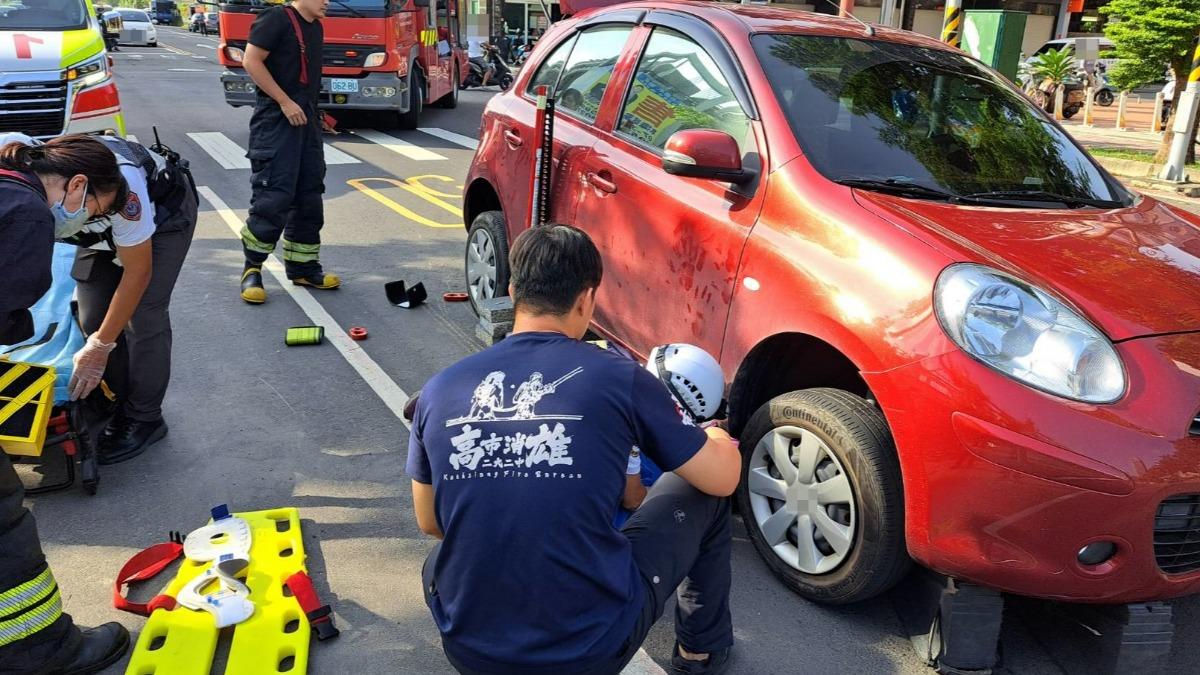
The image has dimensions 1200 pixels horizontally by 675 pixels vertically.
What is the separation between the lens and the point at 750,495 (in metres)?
3.09

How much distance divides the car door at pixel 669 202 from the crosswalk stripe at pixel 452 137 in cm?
923

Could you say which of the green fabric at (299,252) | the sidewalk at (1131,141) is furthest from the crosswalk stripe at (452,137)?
the sidewalk at (1131,141)

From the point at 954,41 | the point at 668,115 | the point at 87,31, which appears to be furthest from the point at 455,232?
the point at 954,41

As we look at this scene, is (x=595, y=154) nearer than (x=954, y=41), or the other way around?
(x=595, y=154)

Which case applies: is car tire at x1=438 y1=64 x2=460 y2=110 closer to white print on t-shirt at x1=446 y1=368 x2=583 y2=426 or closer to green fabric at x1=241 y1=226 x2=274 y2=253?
green fabric at x1=241 y1=226 x2=274 y2=253

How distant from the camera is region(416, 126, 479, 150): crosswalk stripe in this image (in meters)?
13.2

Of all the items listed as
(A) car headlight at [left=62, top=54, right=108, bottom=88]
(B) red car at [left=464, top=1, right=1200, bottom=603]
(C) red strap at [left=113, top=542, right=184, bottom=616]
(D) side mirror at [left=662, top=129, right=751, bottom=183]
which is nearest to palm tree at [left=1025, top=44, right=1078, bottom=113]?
(A) car headlight at [left=62, top=54, right=108, bottom=88]

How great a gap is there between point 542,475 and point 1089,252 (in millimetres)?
1908

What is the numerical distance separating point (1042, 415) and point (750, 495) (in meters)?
1.04

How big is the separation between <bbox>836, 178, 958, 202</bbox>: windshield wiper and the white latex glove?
268 cm

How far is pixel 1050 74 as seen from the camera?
64.6ft

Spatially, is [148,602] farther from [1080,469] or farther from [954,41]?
[954,41]

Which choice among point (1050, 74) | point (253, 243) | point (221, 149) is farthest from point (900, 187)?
point (1050, 74)

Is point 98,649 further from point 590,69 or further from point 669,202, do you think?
point 590,69
